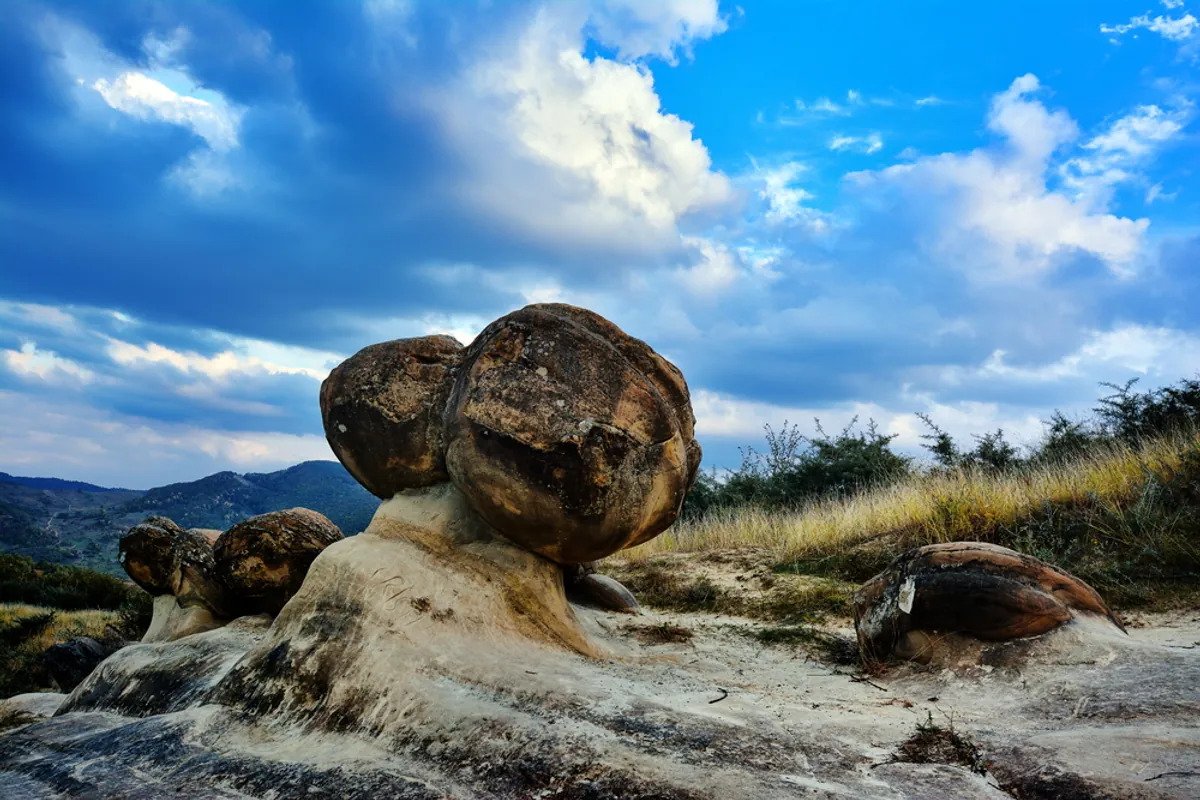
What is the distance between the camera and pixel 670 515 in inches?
169

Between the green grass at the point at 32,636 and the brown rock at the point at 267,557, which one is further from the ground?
the brown rock at the point at 267,557

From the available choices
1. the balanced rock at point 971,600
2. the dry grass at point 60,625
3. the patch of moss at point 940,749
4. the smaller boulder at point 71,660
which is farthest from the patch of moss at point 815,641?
the dry grass at point 60,625

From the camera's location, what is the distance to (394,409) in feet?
14.4

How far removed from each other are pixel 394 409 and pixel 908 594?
3009mm

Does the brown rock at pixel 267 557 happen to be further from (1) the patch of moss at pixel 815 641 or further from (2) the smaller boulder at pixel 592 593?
(1) the patch of moss at pixel 815 641

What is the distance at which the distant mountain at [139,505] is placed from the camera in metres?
58.9

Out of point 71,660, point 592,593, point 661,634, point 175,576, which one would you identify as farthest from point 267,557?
point 71,660

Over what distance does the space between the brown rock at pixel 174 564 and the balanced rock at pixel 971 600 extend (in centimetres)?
481

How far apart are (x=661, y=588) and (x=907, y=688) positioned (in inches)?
169

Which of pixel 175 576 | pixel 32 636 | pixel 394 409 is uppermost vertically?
pixel 394 409

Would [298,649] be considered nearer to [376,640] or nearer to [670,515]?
[376,640]

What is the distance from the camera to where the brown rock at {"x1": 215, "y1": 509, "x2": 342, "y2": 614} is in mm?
5473

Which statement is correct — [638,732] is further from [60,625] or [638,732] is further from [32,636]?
[60,625]

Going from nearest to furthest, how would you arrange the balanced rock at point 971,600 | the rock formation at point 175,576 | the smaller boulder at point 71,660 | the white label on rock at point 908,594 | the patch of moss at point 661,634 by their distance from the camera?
the balanced rock at point 971,600, the white label on rock at point 908,594, the patch of moss at point 661,634, the rock formation at point 175,576, the smaller boulder at point 71,660
